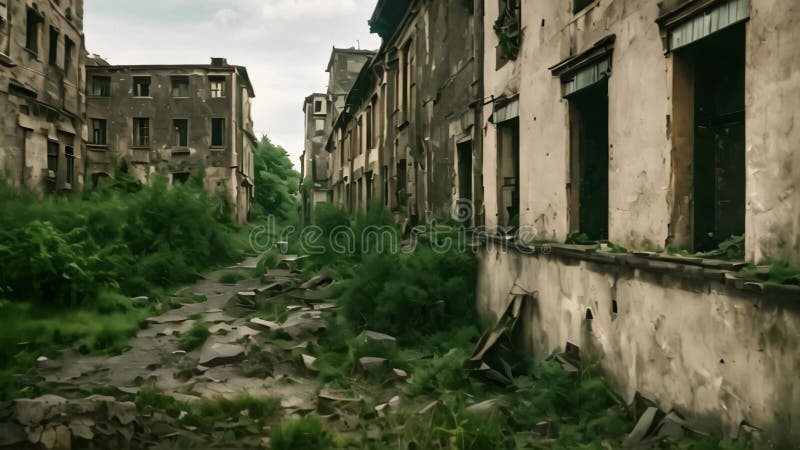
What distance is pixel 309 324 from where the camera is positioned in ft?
31.1

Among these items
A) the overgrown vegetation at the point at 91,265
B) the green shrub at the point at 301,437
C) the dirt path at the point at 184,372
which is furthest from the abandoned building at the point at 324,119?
the green shrub at the point at 301,437

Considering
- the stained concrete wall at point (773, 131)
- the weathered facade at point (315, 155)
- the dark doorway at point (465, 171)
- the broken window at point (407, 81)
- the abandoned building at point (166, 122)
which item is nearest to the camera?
the stained concrete wall at point (773, 131)

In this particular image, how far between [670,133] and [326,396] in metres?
4.37

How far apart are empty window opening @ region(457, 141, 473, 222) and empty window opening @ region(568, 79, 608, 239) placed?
4.15 m

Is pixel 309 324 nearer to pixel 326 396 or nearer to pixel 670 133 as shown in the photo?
pixel 326 396

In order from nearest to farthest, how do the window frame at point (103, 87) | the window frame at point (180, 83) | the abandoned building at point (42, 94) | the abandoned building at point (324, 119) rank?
the abandoned building at point (42, 94) → the window frame at point (103, 87) → the window frame at point (180, 83) → the abandoned building at point (324, 119)

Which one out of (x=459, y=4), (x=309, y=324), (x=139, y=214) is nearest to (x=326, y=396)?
(x=309, y=324)

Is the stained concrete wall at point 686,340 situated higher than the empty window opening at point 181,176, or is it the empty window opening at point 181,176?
the empty window opening at point 181,176

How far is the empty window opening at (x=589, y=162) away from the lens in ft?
22.7

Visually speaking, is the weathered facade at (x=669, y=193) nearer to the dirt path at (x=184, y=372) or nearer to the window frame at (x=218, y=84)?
the dirt path at (x=184, y=372)

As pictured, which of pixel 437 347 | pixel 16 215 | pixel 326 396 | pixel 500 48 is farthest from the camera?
pixel 16 215

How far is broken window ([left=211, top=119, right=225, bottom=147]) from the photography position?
29.5 m

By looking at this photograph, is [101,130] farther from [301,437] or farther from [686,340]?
[686,340]

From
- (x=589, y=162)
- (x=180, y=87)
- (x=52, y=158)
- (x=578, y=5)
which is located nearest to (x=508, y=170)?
(x=589, y=162)
